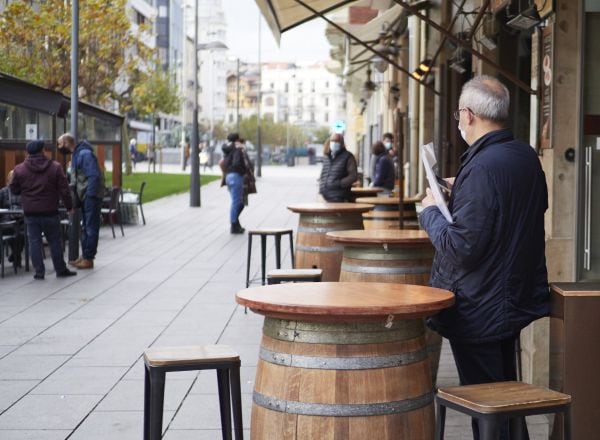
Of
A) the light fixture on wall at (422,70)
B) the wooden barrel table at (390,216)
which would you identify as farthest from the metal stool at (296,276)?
the light fixture on wall at (422,70)

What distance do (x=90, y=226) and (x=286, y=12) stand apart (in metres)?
5.22

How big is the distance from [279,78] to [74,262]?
17981 centimetres

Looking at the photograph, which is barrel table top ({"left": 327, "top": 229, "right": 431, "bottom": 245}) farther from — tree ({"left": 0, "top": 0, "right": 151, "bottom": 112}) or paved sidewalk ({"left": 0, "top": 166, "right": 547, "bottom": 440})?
tree ({"left": 0, "top": 0, "right": 151, "bottom": 112})

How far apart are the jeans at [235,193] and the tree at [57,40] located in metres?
10.6

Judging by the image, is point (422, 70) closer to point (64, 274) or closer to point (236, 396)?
point (64, 274)

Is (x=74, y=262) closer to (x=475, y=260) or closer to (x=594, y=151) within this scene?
(x=594, y=151)

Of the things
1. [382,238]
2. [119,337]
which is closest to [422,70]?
[119,337]

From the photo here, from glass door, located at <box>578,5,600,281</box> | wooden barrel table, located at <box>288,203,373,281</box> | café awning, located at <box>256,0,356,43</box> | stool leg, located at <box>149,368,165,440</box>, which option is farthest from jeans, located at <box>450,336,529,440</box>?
café awning, located at <box>256,0,356,43</box>

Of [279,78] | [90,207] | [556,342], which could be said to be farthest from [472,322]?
[279,78]

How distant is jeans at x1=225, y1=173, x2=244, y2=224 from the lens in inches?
843

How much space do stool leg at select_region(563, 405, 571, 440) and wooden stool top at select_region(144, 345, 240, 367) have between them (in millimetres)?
1423

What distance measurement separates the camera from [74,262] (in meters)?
15.6

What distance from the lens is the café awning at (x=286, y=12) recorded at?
10477mm

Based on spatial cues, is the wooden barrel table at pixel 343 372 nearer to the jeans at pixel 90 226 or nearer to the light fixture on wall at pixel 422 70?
the light fixture on wall at pixel 422 70
